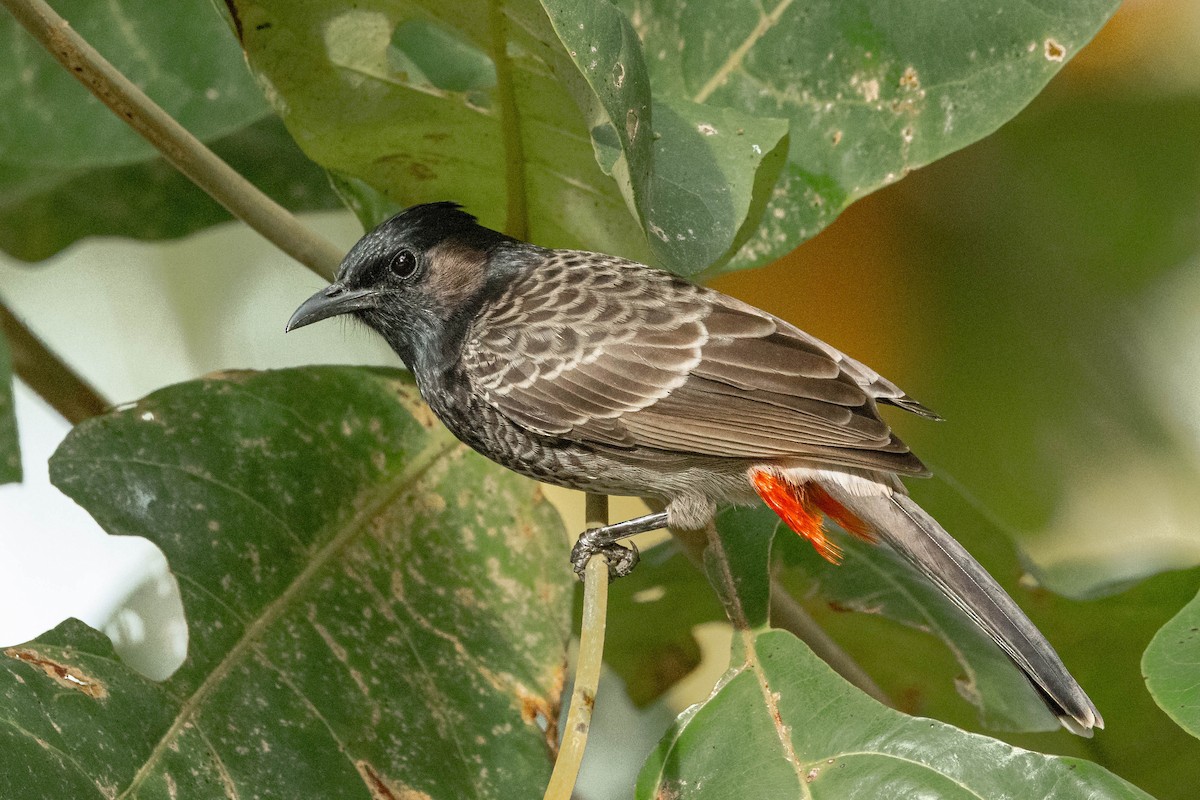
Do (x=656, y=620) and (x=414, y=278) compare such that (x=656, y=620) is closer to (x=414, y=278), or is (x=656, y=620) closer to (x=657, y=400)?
(x=657, y=400)

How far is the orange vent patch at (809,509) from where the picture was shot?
2498 mm

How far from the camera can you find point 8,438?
7.74ft

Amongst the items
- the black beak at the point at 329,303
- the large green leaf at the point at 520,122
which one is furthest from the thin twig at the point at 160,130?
the black beak at the point at 329,303

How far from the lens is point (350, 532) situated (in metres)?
2.34

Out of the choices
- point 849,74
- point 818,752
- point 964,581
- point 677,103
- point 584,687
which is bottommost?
point 584,687

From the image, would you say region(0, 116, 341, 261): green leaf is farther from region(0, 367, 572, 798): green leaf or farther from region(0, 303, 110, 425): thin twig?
region(0, 367, 572, 798): green leaf

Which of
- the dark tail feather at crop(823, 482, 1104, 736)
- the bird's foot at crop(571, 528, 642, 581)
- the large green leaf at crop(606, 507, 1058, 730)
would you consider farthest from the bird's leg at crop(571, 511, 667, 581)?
the dark tail feather at crop(823, 482, 1104, 736)

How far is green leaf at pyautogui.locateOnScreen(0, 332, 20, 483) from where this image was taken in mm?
2332

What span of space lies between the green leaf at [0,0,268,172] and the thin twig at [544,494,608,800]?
1.28 m

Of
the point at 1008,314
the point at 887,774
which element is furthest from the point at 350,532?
the point at 1008,314

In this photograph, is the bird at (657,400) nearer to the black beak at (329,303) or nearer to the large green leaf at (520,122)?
the black beak at (329,303)

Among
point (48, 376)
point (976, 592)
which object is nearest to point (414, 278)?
point (48, 376)

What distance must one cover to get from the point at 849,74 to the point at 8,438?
1.72 m

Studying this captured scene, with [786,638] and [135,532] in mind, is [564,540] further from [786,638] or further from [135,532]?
[135,532]
